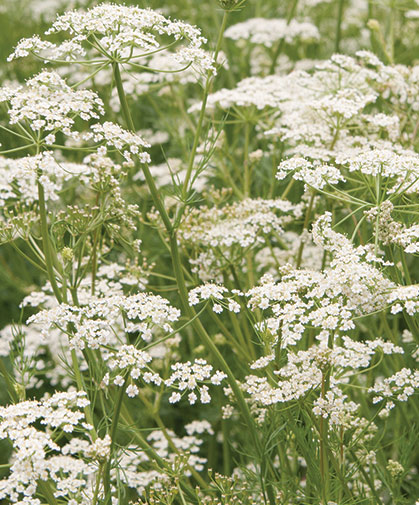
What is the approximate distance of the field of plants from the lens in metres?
2.55

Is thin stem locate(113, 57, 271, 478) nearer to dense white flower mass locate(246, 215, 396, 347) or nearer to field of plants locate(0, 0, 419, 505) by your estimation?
field of plants locate(0, 0, 419, 505)

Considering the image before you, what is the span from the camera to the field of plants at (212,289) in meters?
2.55

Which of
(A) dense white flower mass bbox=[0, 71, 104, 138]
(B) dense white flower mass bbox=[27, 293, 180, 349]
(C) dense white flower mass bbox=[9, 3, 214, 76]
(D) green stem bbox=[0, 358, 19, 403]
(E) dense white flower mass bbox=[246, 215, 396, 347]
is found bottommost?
(D) green stem bbox=[0, 358, 19, 403]

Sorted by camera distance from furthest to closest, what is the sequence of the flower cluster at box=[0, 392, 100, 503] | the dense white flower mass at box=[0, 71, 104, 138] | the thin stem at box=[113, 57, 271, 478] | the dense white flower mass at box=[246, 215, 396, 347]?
the thin stem at box=[113, 57, 271, 478] → the dense white flower mass at box=[0, 71, 104, 138] → the dense white flower mass at box=[246, 215, 396, 347] → the flower cluster at box=[0, 392, 100, 503]

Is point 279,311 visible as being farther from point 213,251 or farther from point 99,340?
point 213,251

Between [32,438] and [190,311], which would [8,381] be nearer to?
[32,438]

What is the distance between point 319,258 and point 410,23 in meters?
3.20

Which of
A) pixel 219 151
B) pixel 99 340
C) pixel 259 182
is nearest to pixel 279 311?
pixel 99 340

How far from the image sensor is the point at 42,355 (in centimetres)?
493

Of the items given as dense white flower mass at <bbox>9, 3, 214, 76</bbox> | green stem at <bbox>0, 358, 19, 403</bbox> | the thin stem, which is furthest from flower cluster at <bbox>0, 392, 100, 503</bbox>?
dense white flower mass at <bbox>9, 3, 214, 76</bbox>

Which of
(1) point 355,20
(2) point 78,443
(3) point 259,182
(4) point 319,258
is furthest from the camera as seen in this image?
(1) point 355,20

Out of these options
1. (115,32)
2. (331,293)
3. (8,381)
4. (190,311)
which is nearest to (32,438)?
(8,381)

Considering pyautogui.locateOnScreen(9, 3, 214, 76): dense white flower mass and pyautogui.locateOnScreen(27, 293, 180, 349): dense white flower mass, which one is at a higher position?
pyautogui.locateOnScreen(9, 3, 214, 76): dense white flower mass

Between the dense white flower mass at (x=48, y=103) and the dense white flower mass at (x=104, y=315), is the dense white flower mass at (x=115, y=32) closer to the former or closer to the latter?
the dense white flower mass at (x=48, y=103)
